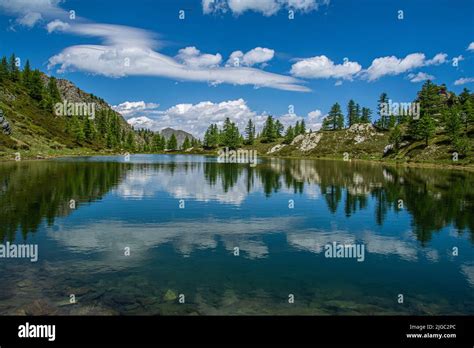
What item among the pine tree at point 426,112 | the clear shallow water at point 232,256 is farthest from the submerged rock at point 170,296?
the pine tree at point 426,112

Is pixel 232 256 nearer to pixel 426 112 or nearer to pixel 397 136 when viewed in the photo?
pixel 426 112

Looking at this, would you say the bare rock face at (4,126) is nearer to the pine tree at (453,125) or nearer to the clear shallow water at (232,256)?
the clear shallow water at (232,256)

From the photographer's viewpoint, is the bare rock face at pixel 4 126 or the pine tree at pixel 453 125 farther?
the bare rock face at pixel 4 126

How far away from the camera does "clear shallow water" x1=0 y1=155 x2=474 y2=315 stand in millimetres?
16109

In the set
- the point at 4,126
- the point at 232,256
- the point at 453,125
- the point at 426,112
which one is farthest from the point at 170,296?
the point at 426,112

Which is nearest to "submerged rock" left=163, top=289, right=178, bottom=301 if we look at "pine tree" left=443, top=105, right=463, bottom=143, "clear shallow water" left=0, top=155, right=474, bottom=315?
"clear shallow water" left=0, top=155, right=474, bottom=315

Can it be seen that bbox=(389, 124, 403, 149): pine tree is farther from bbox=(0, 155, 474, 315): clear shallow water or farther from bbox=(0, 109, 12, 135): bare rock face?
bbox=(0, 109, 12, 135): bare rock face

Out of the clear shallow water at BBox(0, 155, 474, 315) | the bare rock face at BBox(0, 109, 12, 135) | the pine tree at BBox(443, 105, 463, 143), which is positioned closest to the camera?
the clear shallow water at BBox(0, 155, 474, 315)

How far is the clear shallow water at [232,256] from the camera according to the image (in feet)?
52.9

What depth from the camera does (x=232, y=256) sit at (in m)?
22.7

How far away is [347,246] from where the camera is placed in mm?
25266

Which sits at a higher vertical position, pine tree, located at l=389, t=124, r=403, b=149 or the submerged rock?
pine tree, located at l=389, t=124, r=403, b=149

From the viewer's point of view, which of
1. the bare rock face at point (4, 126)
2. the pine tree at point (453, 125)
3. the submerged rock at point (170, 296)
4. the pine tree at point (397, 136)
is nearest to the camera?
the submerged rock at point (170, 296)
